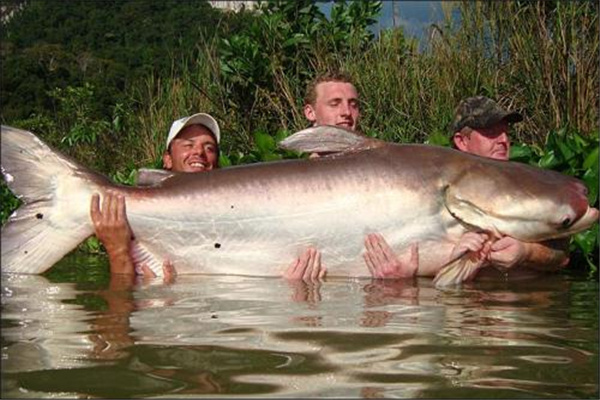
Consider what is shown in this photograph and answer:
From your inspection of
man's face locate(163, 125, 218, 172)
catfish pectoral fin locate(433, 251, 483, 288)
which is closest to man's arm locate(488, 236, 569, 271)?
catfish pectoral fin locate(433, 251, 483, 288)

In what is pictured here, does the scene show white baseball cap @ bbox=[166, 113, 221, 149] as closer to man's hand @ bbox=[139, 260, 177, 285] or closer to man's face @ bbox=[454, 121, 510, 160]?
man's hand @ bbox=[139, 260, 177, 285]

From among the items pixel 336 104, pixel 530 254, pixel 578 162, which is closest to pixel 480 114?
pixel 578 162

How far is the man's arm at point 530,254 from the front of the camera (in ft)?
14.0

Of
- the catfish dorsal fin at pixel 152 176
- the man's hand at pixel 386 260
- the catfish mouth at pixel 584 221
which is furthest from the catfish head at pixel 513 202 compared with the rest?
the catfish dorsal fin at pixel 152 176

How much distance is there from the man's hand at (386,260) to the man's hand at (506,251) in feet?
1.24

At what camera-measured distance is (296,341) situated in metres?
2.73

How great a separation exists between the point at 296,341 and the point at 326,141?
170 cm

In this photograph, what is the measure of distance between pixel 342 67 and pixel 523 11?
1.82 m

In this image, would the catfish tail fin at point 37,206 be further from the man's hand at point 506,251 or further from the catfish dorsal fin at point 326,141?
the man's hand at point 506,251

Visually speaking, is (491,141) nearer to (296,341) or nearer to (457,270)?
(457,270)

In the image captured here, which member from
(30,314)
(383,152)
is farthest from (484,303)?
(30,314)

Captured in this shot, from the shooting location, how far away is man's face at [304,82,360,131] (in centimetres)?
579

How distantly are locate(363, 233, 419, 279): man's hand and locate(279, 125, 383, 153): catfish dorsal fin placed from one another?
46cm

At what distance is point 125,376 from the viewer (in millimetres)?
2279
